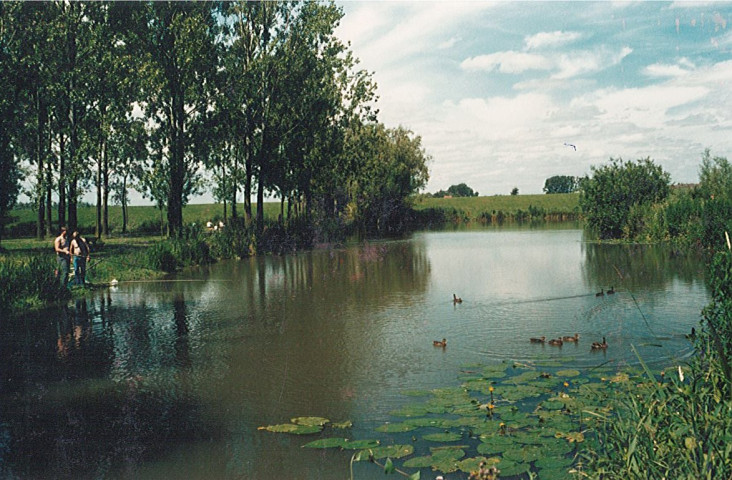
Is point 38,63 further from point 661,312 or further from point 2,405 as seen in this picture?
point 661,312

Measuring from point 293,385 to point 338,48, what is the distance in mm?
35924

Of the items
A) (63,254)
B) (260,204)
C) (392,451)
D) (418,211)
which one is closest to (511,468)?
(392,451)

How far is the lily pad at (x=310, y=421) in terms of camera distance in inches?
313

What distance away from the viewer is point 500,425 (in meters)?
7.30

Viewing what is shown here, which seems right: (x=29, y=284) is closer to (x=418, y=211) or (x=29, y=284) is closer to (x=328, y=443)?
(x=328, y=443)

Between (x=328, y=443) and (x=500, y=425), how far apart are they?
77.1 inches

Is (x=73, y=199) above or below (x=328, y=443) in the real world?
above

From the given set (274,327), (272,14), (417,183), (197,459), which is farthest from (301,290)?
(417,183)

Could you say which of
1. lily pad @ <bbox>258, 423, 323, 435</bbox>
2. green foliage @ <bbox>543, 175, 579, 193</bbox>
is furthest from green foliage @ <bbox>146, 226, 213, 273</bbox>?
green foliage @ <bbox>543, 175, 579, 193</bbox>

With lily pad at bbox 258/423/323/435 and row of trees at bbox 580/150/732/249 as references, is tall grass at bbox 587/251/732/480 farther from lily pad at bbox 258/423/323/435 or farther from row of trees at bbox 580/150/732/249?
row of trees at bbox 580/150/732/249

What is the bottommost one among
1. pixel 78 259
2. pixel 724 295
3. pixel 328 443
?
pixel 328 443

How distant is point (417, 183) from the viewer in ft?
242

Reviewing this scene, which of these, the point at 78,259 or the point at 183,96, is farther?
the point at 183,96

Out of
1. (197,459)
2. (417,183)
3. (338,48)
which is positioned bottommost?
(197,459)
